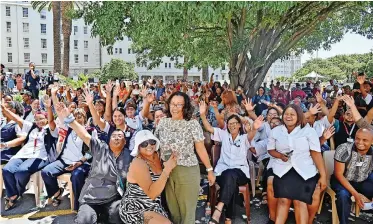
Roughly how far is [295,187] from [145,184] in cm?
177

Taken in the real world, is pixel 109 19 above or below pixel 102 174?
above

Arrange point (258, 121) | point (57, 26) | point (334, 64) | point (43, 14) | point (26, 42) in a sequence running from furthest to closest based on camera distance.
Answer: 1. point (334, 64)
2. point (43, 14)
3. point (26, 42)
4. point (57, 26)
5. point (258, 121)

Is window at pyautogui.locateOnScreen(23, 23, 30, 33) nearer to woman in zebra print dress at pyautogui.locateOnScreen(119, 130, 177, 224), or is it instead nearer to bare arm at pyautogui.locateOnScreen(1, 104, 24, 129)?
bare arm at pyautogui.locateOnScreen(1, 104, 24, 129)

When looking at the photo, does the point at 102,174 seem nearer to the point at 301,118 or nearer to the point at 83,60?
the point at 301,118

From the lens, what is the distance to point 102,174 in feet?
12.9

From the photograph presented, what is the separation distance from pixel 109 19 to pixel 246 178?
395cm

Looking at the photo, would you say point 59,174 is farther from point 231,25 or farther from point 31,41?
point 31,41

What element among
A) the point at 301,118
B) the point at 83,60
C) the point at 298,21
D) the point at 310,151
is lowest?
the point at 310,151

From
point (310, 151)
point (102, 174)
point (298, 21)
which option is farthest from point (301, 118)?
point (298, 21)

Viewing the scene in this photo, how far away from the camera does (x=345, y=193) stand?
386cm

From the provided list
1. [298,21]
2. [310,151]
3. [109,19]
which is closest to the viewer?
[310,151]

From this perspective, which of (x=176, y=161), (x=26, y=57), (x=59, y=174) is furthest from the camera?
(x=26, y=57)

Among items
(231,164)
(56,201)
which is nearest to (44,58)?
(56,201)

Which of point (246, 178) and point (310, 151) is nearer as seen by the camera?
point (310, 151)
